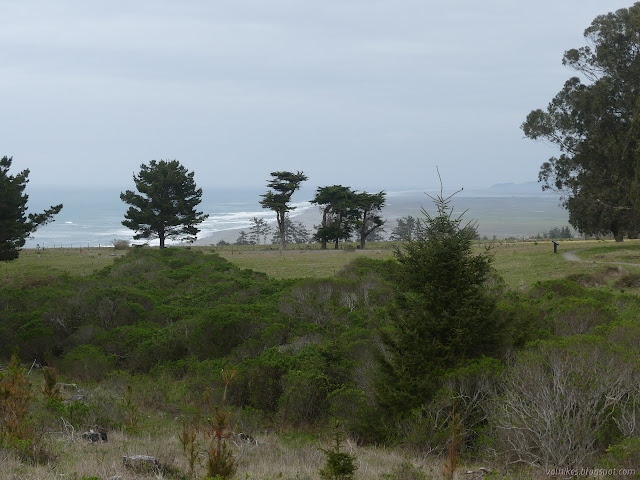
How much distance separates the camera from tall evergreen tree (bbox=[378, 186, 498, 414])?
407 inches

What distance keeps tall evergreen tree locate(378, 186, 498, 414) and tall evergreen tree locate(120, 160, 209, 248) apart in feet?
134

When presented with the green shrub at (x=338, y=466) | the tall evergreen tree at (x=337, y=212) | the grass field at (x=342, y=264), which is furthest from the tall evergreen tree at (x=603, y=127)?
the green shrub at (x=338, y=466)

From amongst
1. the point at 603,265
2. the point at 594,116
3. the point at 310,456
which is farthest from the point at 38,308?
the point at 594,116

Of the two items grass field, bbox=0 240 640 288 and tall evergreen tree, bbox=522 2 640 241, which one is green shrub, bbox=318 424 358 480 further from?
tall evergreen tree, bbox=522 2 640 241

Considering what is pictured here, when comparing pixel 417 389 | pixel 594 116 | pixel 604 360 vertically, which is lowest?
pixel 417 389

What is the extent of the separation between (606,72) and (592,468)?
101ft

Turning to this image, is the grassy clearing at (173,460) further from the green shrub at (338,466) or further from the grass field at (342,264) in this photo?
the grass field at (342,264)

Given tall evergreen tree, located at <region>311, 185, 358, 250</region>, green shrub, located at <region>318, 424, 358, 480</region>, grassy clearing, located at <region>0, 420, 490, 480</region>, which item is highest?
tall evergreen tree, located at <region>311, 185, 358, 250</region>

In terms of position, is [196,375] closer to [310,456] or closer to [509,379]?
[310,456]

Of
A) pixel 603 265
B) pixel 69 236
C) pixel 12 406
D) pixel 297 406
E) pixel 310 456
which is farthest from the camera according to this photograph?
pixel 69 236

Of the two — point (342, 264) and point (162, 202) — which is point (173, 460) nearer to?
point (342, 264)

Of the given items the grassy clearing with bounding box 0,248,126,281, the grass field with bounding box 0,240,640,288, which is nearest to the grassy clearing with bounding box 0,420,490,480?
the grass field with bounding box 0,240,640,288

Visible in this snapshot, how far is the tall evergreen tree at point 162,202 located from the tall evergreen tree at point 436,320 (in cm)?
4094

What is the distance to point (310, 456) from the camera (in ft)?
28.9
